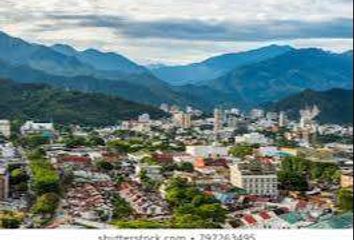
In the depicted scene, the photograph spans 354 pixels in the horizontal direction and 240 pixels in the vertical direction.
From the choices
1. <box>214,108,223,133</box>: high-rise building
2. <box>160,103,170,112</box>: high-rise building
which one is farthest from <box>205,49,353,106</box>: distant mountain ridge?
<box>160,103,170,112</box>: high-rise building

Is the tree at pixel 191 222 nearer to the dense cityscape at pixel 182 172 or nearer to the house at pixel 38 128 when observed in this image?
the dense cityscape at pixel 182 172

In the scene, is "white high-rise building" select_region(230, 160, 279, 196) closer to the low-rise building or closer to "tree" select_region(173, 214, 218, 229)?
"tree" select_region(173, 214, 218, 229)

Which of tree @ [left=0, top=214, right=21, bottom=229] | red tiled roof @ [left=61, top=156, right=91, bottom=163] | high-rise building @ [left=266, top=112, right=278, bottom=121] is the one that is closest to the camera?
tree @ [left=0, top=214, right=21, bottom=229]

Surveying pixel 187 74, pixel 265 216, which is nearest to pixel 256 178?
pixel 265 216

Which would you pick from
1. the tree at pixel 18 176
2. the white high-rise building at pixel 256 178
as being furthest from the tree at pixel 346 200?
the tree at pixel 18 176

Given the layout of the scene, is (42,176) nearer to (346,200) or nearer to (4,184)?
(4,184)
